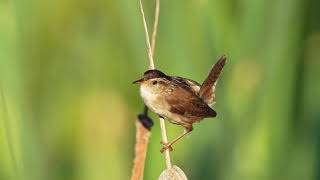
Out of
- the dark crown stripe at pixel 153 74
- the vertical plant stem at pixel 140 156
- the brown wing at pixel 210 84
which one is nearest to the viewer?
the vertical plant stem at pixel 140 156

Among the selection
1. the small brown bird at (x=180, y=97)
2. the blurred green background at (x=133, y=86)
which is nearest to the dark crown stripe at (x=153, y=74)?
the small brown bird at (x=180, y=97)

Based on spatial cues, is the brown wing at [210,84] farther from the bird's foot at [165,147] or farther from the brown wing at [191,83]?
the bird's foot at [165,147]

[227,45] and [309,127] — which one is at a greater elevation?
[227,45]

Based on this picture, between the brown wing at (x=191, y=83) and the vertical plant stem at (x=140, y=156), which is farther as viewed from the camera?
the brown wing at (x=191, y=83)

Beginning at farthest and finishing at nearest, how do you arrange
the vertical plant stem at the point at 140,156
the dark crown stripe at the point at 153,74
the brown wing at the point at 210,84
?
1. the brown wing at the point at 210,84
2. the dark crown stripe at the point at 153,74
3. the vertical plant stem at the point at 140,156

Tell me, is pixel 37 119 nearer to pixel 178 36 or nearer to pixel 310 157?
pixel 178 36

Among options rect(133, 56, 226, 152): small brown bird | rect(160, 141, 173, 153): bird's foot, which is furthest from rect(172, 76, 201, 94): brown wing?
rect(160, 141, 173, 153): bird's foot

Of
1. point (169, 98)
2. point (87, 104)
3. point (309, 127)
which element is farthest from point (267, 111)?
point (87, 104)
